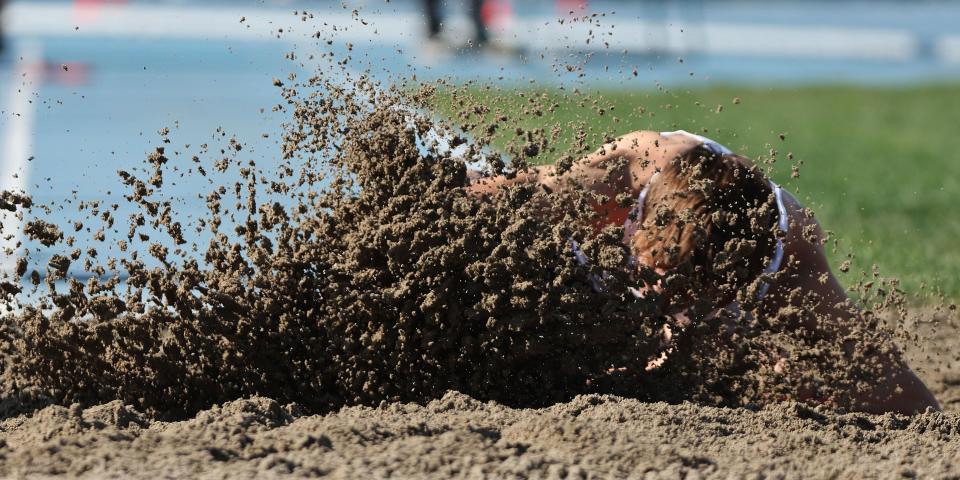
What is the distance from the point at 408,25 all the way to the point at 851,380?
24.1 m

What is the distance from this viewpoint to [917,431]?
3.79 meters

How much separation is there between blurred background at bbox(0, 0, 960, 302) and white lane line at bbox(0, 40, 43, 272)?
37mm

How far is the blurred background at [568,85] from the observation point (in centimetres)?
510

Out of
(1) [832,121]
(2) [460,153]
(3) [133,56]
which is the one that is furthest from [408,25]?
(2) [460,153]

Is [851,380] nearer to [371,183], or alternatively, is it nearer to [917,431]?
[917,431]

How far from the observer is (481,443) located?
3.19 m

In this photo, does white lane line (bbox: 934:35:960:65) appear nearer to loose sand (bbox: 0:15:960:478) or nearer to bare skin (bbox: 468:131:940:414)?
bare skin (bbox: 468:131:940:414)

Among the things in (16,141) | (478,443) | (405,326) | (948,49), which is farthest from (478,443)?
(948,49)

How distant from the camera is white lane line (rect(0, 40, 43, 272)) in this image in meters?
7.43

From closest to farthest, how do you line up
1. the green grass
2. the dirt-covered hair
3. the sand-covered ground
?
the sand-covered ground → the dirt-covered hair → the green grass

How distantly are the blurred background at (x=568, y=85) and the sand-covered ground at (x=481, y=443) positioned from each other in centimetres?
90

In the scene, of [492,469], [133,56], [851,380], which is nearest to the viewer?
[492,469]

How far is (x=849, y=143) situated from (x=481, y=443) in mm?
10465

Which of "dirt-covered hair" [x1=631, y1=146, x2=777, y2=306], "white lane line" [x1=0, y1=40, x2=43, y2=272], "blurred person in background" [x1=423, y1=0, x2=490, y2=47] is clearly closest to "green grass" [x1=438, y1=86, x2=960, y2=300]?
"dirt-covered hair" [x1=631, y1=146, x2=777, y2=306]
